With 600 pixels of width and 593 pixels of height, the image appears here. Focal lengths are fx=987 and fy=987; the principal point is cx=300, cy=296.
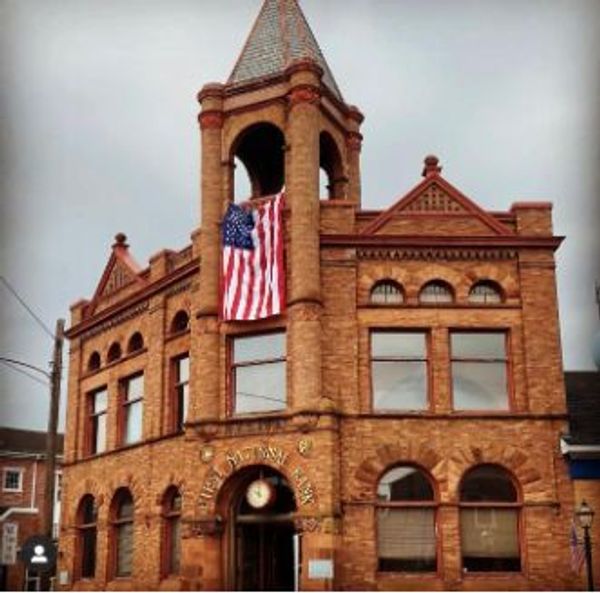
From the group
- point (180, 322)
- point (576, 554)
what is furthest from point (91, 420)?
point (576, 554)

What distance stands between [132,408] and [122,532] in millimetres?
3808

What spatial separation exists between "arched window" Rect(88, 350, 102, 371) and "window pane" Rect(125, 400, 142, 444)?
2.84 m

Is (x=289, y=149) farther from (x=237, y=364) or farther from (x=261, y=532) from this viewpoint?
(x=261, y=532)

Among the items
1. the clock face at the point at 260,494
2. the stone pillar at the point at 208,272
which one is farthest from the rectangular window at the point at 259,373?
the clock face at the point at 260,494

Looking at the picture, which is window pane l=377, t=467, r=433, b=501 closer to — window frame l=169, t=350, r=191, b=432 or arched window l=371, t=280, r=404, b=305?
arched window l=371, t=280, r=404, b=305

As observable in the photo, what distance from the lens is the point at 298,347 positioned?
2462 cm

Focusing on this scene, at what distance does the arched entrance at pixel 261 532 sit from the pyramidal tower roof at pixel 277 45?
37.1ft

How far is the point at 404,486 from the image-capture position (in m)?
24.4

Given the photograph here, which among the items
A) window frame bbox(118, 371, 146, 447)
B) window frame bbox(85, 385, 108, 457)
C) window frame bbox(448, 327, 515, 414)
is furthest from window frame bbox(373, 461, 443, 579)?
window frame bbox(85, 385, 108, 457)

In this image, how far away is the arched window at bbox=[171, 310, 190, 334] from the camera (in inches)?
1128

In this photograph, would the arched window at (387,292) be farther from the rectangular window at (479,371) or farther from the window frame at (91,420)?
the window frame at (91,420)

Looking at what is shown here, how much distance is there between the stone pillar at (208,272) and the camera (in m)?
25.8

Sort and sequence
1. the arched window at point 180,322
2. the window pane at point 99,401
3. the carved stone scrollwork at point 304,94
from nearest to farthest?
the carved stone scrollwork at point 304,94 < the arched window at point 180,322 < the window pane at point 99,401

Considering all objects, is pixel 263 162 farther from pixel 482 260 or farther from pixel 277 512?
pixel 277 512
